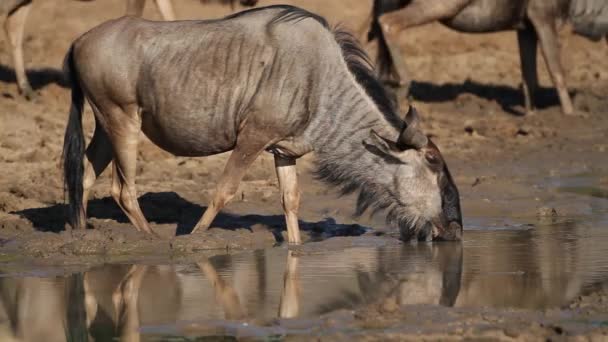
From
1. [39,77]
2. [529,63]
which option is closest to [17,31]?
[39,77]

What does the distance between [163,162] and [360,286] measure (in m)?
4.85

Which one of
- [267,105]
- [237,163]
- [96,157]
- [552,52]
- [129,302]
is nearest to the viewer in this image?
[129,302]

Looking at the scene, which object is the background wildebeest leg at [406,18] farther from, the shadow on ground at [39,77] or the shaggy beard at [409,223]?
the shaggy beard at [409,223]

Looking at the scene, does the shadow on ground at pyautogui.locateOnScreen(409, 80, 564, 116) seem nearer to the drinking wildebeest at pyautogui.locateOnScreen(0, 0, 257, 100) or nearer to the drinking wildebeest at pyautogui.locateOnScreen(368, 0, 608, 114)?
the drinking wildebeest at pyautogui.locateOnScreen(368, 0, 608, 114)

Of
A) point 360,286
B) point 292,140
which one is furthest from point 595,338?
point 292,140

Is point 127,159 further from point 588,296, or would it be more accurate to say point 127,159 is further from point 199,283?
point 588,296

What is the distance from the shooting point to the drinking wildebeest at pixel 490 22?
1512 cm

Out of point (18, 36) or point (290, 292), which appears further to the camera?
point (18, 36)

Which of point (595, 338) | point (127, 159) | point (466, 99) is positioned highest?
point (595, 338)

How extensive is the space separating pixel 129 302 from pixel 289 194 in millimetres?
2432

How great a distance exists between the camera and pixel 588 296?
24.5ft

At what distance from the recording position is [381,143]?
952 centimetres

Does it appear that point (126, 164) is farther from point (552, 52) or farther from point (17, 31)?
point (552, 52)

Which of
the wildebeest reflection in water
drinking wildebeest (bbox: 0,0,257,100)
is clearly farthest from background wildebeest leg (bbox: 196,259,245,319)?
drinking wildebeest (bbox: 0,0,257,100)
